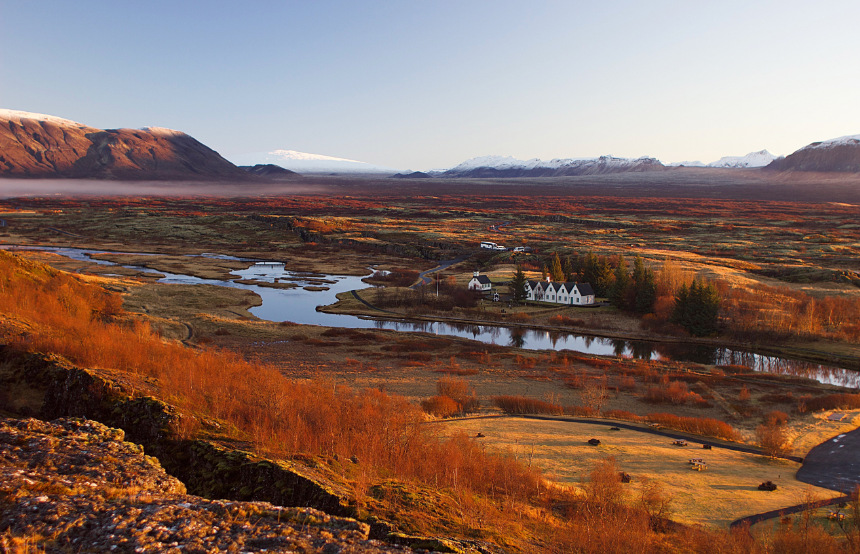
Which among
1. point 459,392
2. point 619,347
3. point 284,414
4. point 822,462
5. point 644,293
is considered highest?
point 284,414

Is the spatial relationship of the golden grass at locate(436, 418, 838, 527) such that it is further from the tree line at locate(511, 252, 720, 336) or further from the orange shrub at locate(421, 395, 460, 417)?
the tree line at locate(511, 252, 720, 336)

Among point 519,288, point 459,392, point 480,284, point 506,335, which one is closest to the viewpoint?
point 459,392

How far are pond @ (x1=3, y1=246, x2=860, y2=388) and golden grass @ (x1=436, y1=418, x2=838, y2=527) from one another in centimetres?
2398

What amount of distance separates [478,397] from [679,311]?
33014 mm

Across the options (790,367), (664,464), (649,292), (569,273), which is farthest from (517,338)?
(664,464)

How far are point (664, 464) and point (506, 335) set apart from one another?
3259 centimetres

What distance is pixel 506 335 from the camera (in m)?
54.8

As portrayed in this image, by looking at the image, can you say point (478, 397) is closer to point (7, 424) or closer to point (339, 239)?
point (7, 424)

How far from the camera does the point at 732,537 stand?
1370cm

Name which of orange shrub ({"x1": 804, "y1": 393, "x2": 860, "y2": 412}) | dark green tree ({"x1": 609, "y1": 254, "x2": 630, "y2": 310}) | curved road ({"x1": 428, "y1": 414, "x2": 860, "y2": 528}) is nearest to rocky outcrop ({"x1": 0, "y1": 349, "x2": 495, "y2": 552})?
curved road ({"x1": 428, "y1": 414, "x2": 860, "y2": 528})

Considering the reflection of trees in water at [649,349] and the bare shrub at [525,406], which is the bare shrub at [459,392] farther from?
the reflection of trees in water at [649,349]

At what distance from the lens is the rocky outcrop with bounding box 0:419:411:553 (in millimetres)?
5762

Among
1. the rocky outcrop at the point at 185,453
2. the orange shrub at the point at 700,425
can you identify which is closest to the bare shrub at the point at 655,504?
the orange shrub at the point at 700,425

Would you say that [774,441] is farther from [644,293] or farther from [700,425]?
[644,293]
